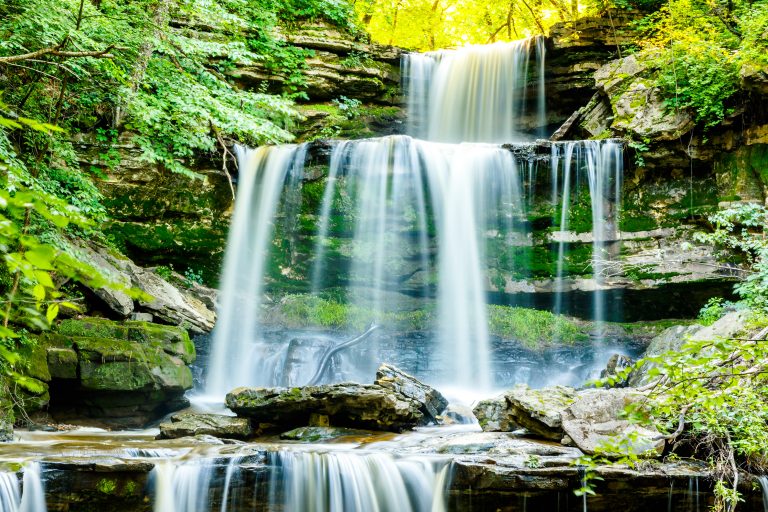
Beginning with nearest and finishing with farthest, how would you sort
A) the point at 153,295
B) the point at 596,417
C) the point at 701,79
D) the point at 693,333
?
the point at 596,417, the point at 693,333, the point at 153,295, the point at 701,79

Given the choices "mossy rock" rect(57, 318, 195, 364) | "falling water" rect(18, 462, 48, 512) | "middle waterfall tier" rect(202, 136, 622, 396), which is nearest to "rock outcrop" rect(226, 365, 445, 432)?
"mossy rock" rect(57, 318, 195, 364)

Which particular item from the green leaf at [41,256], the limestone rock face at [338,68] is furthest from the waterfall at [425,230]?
the green leaf at [41,256]

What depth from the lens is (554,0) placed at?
18.8 metres

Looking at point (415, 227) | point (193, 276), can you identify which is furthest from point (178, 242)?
point (415, 227)

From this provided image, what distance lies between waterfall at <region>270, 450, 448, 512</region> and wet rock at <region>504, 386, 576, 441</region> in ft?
5.36

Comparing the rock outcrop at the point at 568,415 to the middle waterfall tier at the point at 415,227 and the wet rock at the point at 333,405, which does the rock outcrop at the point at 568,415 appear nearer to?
the wet rock at the point at 333,405

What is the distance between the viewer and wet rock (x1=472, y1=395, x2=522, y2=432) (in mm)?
7246

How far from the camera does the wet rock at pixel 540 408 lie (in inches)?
260

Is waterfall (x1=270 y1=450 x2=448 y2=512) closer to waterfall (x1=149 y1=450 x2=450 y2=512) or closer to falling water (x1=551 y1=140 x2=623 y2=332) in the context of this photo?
waterfall (x1=149 y1=450 x2=450 y2=512)

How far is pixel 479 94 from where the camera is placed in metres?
15.4

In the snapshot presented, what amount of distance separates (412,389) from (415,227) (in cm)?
502

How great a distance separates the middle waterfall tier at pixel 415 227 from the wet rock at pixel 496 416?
4181 mm

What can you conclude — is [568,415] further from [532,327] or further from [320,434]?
[532,327]

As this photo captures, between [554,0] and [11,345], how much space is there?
57.5 feet
